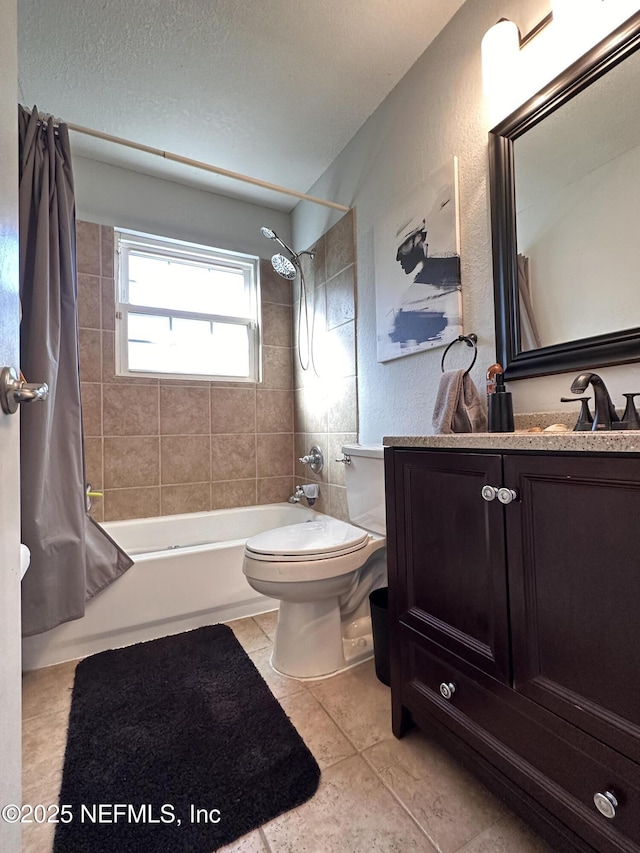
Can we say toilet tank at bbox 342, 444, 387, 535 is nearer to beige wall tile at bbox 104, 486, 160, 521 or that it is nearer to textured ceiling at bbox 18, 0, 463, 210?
beige wall tile at bbox 104, 486, 160, 521

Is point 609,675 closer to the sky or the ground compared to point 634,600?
closer to the ground

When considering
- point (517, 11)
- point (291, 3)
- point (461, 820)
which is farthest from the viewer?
point (291, 3)

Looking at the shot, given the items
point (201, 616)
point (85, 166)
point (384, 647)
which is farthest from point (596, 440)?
point (85, 166)

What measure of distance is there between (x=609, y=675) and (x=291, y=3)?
6.96 ft

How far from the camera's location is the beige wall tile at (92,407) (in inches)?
82.7

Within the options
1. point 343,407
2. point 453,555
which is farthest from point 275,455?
point 453,555

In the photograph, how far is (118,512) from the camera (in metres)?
2.15

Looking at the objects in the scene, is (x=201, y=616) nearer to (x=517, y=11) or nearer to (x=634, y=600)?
(x=634, y=600)

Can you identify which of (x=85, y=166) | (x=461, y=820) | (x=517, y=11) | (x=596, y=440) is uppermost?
(x=85, y=166)

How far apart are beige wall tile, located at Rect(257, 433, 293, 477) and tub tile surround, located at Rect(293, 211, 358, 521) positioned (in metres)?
0.09

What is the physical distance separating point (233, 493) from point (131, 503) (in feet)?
1.89

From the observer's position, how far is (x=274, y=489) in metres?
2.57

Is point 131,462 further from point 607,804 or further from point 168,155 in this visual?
point 607,804

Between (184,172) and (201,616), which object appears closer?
(201,616)
